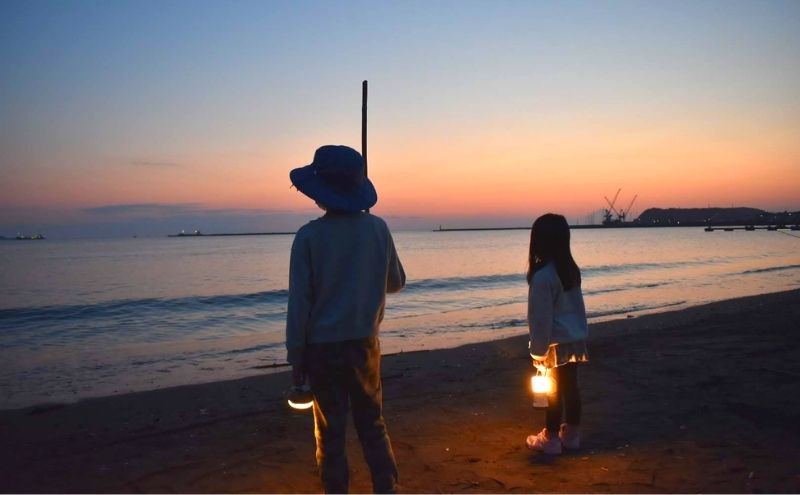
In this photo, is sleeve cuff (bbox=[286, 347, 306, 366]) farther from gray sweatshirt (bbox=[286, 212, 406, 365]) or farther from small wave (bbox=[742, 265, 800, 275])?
small wave (bbox=[742, 265, 800, 275])

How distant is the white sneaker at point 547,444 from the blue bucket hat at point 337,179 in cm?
246

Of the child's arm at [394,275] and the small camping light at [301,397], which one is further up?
the child's arm at [394,275]

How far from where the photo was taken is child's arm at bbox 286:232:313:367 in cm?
278

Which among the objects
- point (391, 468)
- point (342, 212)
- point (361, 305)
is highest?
point (342, 212)

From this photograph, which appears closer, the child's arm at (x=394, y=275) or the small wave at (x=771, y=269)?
the child's arm at (x=394, y=275)

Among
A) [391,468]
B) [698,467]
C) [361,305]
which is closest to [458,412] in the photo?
[698,467]

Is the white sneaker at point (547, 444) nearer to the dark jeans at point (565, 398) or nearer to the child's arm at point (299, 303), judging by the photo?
the dark jeans at point (565, 398)

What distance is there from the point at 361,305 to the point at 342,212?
49cm

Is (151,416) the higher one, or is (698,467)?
(698,467)

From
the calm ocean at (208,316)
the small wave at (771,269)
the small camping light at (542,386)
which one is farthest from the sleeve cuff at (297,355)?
the small wave at (771,269)

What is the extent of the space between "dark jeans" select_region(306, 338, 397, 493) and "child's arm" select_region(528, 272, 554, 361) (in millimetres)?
1463

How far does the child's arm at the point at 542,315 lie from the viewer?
3986 mm

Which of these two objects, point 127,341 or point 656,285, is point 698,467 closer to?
point 127,341

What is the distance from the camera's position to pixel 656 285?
83.5 feet
